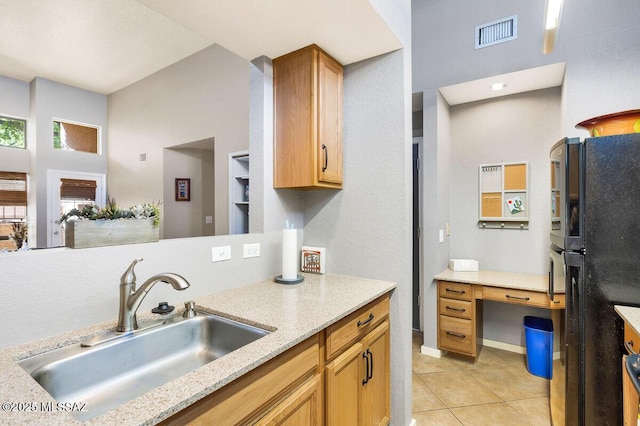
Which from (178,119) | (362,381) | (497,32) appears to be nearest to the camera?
(362,381)

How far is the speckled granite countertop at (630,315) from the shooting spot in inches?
51.1

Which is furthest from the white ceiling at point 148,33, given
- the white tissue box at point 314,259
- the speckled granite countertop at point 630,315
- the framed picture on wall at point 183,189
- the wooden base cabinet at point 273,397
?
the speckled granite countertop at point 630,315

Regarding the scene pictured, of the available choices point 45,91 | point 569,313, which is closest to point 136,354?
point 45,91

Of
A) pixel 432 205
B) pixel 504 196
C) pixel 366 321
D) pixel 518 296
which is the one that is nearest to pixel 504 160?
pixel 504 196

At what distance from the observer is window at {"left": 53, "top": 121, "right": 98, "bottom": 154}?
4.73 ft

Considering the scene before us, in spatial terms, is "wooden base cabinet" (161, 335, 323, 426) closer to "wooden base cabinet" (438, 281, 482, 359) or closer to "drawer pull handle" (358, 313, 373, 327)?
"drawer pull handle" (358, 313, 373, 327)

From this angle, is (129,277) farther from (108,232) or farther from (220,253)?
(220,253)

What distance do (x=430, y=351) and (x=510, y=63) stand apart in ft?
9.03

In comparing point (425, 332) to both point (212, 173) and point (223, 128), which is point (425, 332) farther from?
point (223, 128)

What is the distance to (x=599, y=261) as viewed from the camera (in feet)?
5.10

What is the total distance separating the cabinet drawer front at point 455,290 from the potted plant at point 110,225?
2505 millimetres

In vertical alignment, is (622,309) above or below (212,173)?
below

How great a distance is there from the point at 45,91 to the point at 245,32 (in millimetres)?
998

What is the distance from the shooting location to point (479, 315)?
3.11 m
